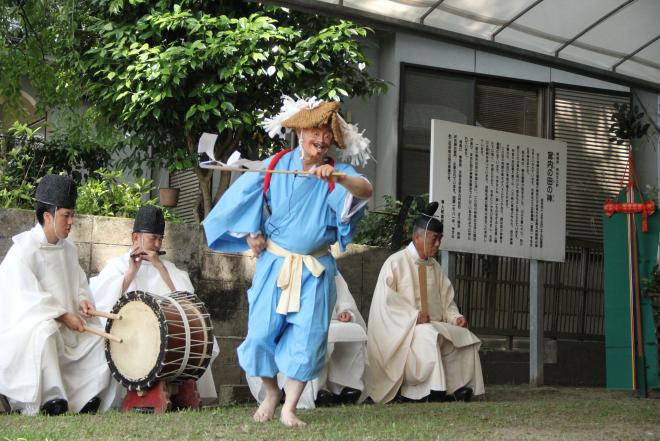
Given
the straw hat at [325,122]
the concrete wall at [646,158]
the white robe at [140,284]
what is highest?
the concrete wall at [646,158]

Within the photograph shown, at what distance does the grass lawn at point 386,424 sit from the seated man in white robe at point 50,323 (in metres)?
0.34

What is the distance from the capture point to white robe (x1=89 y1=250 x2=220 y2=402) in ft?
26.6

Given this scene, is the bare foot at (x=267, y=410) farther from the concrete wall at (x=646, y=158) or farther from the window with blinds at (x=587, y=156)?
the concrete wall at (x=646, y=158)

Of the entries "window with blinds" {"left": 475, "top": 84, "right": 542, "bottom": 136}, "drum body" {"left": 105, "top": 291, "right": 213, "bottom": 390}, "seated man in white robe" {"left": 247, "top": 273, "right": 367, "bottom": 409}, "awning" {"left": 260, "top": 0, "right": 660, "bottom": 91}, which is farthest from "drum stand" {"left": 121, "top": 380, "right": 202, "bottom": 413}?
"window with blinds" {"left": 475, "top": 84, "right": 542, "bottom": 136}

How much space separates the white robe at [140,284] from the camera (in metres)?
8.11

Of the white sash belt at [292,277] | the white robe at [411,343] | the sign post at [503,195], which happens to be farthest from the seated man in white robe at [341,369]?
the white sash belt at [292,277]

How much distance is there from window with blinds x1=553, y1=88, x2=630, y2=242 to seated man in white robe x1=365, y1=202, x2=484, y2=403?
15.5 feet

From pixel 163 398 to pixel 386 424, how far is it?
5.56 feet

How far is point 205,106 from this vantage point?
404 inches

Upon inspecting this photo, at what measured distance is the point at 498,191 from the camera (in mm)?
10305

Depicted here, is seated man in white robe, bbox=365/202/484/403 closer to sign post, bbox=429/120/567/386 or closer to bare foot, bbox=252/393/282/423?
sign post, bbox=429/120/567/386

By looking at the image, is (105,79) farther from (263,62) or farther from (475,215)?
(475,215)

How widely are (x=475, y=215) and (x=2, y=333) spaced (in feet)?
16.1

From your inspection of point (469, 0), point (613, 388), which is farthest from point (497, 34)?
point (613, 388)
